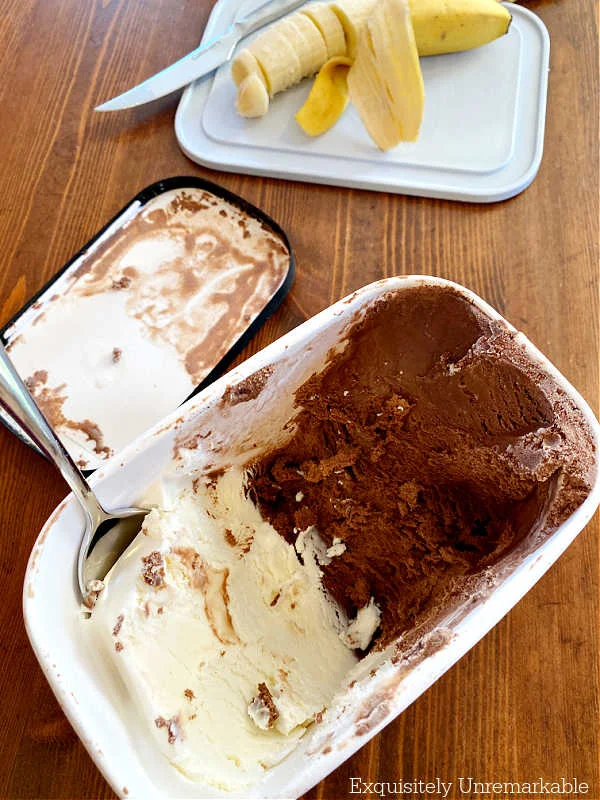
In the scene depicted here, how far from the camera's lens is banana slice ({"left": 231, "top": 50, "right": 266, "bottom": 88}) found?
0.99 meters

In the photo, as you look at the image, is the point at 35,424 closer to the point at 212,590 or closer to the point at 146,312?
the point at 212,590

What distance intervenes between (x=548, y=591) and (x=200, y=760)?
1.45 feet

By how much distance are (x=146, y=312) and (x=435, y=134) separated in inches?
21.6

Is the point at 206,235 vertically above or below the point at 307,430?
above

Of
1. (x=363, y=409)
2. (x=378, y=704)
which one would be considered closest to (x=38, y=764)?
(x=378, y=704)

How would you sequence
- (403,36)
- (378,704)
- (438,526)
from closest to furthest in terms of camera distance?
(378,704) → (438,526) → (403,36)

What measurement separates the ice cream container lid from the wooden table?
5 cm

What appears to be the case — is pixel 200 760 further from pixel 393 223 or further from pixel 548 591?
pixel 393 223

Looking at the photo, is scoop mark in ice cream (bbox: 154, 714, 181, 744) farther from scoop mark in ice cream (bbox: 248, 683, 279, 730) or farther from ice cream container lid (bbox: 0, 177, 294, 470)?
ice cream container lid (bbox: 0, 177, 294, 470)

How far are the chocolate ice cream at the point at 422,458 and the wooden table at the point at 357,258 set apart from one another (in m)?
0.16

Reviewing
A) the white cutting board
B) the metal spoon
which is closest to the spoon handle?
the metal spoon

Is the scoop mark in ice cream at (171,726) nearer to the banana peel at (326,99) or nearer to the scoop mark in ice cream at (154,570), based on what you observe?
the scoop mark in ice cream at (154,570)

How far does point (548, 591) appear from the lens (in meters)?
0.76

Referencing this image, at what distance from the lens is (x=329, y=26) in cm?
98
